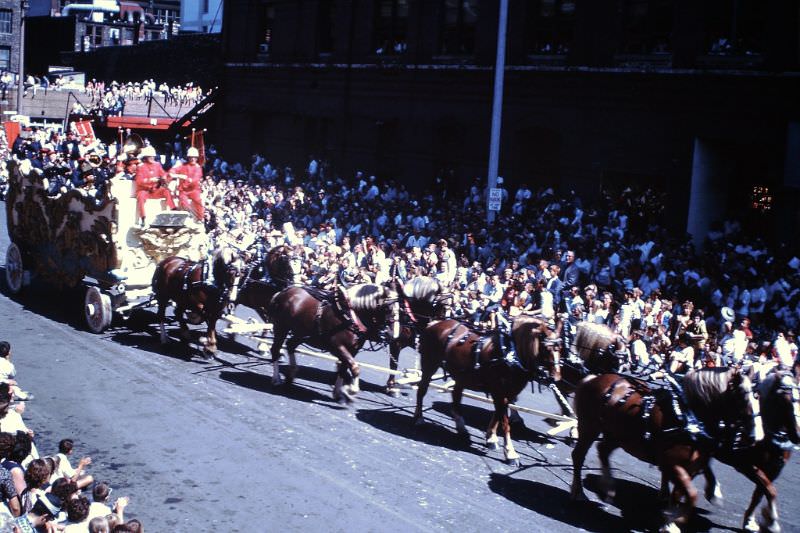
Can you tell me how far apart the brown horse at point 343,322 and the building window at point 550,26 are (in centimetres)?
1281

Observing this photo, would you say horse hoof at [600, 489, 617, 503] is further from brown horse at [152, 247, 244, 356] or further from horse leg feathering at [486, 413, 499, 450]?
brown horse at [152, 247, 244, 356]

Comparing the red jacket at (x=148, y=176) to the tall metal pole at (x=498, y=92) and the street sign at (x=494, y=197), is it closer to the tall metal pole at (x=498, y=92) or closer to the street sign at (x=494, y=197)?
the street sign at (x=494, y=197)

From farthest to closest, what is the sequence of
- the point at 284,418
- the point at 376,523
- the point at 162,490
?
the point at 284,418
the point at 162,490
the point at 376,523

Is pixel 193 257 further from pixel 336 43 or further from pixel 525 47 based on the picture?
pixel 336 43

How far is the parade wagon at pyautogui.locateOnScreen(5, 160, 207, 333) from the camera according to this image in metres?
14.6

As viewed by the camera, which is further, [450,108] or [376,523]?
[450,108]

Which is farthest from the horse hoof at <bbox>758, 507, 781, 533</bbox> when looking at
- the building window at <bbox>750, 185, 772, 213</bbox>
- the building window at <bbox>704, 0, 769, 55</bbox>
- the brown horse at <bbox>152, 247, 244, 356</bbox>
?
the building window at <bbox>704, 0, 769, 55</bbox>

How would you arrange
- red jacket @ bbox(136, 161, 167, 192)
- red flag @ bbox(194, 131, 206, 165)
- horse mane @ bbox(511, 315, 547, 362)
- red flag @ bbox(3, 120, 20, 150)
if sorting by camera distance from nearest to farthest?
horse mane @ bbox(511, 315, 547, 362) < red jacket @ bbox(136, 161, 167, 192) < red flag @ bbox(194, 131, 206, 165) < red flag @ bbox(3, 120, 20, 150)

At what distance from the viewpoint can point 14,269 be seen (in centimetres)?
1775

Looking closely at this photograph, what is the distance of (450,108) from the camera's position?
25.8 m

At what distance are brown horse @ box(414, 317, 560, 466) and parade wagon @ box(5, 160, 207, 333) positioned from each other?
5.86 m

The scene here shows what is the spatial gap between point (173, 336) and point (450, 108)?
13.0m

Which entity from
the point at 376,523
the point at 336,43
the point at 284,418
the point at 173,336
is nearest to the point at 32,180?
the point at 173,336

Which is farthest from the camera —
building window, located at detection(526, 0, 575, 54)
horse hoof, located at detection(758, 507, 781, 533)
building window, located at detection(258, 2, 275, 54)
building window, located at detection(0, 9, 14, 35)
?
building window, located at detection(0, 9, 14, 35)
